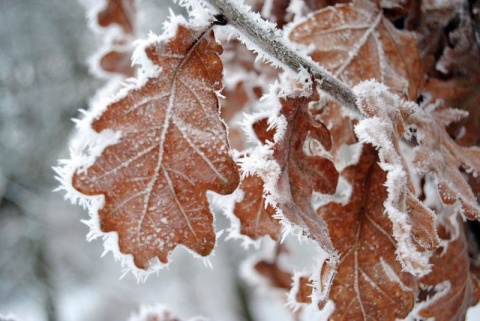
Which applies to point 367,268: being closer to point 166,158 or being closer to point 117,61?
point 166,158

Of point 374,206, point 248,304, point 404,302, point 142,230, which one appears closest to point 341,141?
point 374,206

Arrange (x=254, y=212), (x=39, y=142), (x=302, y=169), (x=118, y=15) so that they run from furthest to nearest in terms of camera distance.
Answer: (x=39, y=142), (x=118, y=15), (x=254, y=212), (x=302, y=169)

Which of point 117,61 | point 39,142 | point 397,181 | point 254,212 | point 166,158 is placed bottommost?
point 39,142

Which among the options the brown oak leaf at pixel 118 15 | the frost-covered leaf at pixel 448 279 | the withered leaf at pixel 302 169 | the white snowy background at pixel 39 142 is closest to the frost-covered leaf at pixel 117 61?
the brown oak leaf at pixel 118 15

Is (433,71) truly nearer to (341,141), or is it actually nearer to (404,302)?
(341,141)

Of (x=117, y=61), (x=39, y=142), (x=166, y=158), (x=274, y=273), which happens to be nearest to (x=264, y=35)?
(x=166, y=158)
